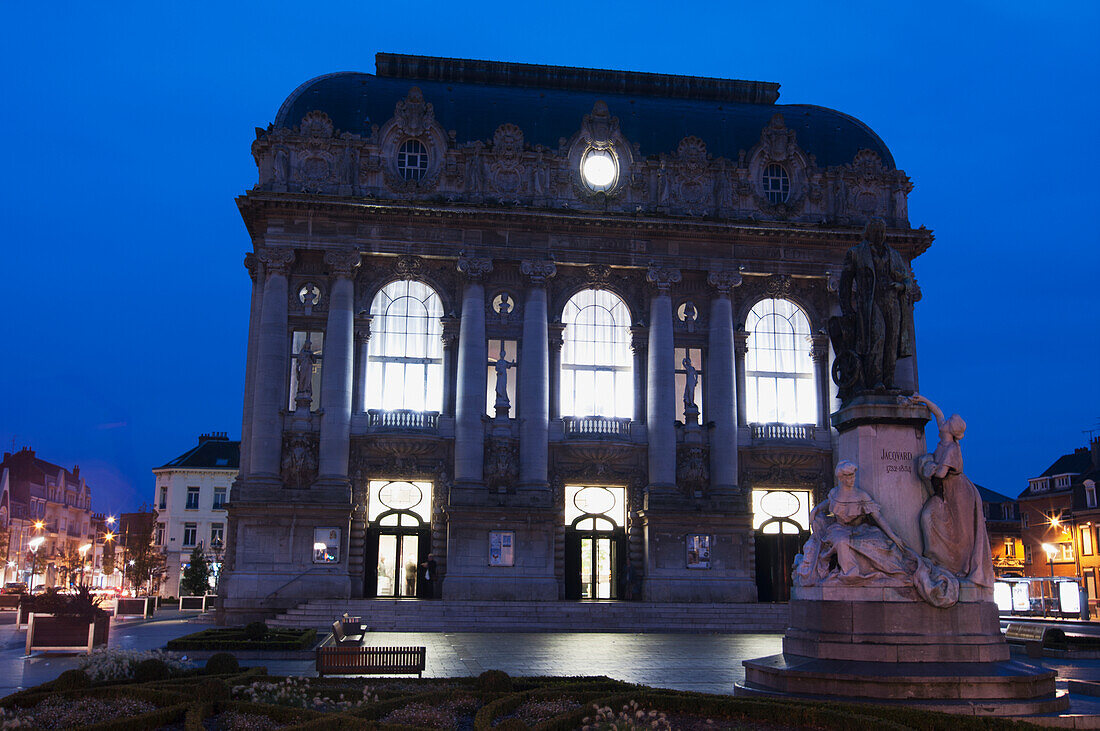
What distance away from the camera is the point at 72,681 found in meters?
14.5

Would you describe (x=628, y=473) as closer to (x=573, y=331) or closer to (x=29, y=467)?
(x=573, y=331)

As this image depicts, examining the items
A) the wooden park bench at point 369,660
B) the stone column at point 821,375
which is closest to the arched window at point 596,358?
the stone column at point 821,375

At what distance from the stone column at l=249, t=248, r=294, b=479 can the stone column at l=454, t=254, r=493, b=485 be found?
7307 millimetres

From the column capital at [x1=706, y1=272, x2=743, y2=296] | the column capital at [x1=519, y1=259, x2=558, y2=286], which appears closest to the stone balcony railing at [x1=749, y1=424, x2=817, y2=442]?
the column capital at [x1=706, y1=272, x2=743, y2=296]

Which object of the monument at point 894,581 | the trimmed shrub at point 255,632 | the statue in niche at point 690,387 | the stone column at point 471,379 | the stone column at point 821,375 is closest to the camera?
the monument at point 894,581

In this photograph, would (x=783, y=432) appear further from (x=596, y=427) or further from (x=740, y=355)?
(x=596, y=427)

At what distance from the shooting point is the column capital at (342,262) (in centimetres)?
4284

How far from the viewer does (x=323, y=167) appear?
44.0 metres

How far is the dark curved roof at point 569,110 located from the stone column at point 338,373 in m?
7.48

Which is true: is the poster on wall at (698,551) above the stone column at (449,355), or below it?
below

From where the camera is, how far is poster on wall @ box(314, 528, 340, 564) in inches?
1575

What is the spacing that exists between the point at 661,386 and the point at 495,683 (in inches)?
1173

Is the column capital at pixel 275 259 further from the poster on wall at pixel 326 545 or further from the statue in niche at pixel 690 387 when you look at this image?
the statue in niche at pixel 690 387

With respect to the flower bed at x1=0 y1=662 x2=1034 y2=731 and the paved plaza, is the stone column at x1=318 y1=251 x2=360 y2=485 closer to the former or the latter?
the paved plaza
